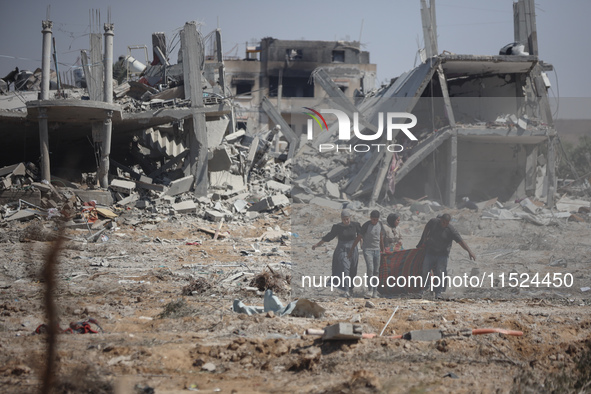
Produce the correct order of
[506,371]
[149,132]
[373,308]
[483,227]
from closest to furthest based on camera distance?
1. [506,371]
2. [373,308]
3. [483,227]
4. [149,132]

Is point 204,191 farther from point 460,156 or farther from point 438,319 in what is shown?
point 438,319

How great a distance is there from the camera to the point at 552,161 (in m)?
16.0

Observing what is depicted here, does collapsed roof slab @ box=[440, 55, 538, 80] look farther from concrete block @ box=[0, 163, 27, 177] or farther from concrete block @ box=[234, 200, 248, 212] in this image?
concrete block @ box=[0, 163, 27, 177]

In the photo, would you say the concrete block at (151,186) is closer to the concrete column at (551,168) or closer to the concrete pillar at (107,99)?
the concrete pillar at (107,99)

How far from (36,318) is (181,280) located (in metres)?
2.61

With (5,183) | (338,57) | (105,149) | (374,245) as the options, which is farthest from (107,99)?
(338,57)

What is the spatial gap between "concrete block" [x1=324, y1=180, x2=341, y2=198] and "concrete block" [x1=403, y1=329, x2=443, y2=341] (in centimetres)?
968

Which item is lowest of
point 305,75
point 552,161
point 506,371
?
point 506,371

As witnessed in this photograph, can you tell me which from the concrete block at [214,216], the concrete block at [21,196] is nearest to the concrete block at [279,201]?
the concrete block at [214,216]

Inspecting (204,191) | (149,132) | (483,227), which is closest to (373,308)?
(483,227)

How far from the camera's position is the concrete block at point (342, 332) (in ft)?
18.3

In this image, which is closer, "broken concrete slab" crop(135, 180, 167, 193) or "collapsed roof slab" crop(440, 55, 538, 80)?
"collapsed roof slab" crop(440, 55, 538, 80)

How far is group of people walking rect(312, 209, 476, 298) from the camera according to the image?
8.02m

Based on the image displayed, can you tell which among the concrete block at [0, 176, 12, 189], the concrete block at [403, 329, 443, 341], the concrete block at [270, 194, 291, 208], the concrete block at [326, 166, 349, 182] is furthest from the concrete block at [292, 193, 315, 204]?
the concrete block at [403, 329, 443, 341]
